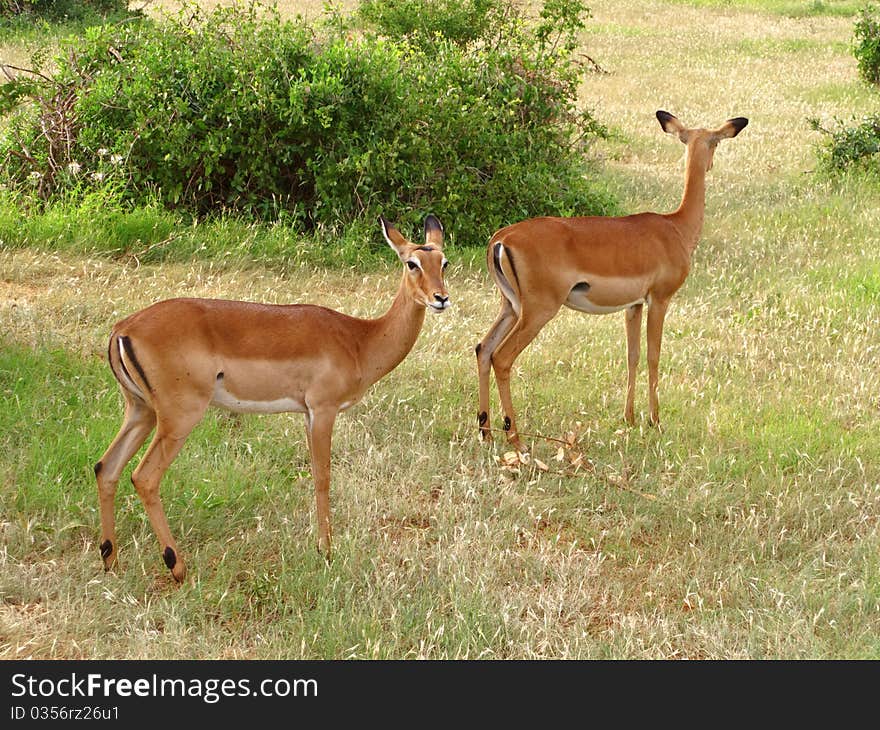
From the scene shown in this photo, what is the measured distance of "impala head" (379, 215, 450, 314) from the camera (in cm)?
458

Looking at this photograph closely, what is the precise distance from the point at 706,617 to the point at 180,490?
223cm

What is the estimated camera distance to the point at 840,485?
5551 millimetres

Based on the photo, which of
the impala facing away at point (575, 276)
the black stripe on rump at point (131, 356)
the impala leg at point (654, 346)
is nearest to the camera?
the black stripe on rump at point (131, 356)

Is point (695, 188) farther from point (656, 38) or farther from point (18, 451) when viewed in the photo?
point (656, 38)

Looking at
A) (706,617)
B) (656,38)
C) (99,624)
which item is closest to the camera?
(99,624)

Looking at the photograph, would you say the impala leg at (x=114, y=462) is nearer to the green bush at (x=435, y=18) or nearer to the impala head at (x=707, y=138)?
the impala head at (x=707, y=138)

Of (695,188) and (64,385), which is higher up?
(695,188)

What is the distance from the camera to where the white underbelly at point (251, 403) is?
449 cm

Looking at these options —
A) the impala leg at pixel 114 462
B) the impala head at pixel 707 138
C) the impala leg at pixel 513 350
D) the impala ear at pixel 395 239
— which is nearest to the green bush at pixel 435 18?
the impala head at pixel 707 138

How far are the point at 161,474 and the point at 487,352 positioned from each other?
2.26 m

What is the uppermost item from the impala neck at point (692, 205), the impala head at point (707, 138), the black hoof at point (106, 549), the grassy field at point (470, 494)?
the impala head at point (707, 138)

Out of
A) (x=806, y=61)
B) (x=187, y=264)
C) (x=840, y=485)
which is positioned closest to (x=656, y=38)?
(x=806, y=61)

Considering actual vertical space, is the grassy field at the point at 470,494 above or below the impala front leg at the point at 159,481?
below

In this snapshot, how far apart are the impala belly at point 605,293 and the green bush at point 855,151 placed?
688 cm
